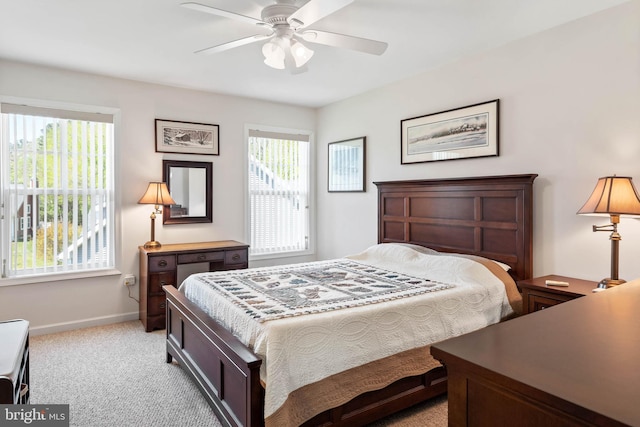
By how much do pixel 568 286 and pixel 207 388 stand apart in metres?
2.42

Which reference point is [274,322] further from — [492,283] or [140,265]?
[140,265]

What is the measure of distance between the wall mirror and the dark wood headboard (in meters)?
2.03

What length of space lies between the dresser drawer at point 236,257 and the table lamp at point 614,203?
10.4 feet

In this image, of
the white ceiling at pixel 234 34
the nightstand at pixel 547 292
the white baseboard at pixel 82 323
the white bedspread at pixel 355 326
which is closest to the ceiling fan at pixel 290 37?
the white ceiling at pixel 234 34

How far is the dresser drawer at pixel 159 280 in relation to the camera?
3.83 metres

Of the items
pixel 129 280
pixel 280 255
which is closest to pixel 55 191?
pixel 129 280

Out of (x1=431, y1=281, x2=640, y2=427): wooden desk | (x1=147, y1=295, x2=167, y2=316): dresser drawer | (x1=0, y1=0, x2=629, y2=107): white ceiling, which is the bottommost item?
(x1=147, y1=295, x2=167, y2=316): dresser drawer

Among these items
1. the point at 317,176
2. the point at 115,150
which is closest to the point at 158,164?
the point at 115,150

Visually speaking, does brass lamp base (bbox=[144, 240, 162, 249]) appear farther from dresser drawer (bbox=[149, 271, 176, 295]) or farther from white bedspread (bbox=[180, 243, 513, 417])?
white bedspread (bbox=[180, 243, 513, 417])

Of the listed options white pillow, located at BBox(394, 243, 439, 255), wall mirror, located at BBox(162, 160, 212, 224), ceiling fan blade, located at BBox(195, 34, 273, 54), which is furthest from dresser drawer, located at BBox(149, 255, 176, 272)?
white pillow, located at BBox(394, 243, 439, 255)

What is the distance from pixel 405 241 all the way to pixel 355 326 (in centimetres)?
212

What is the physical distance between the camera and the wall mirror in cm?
439

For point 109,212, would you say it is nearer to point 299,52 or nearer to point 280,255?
point 280,255

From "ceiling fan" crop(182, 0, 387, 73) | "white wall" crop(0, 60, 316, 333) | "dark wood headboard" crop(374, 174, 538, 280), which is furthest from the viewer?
"white wall" crop(0, 60, 316, 333)
